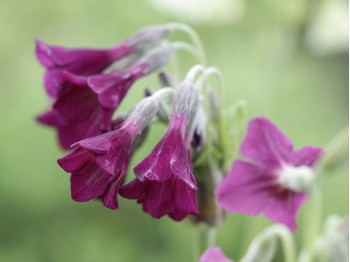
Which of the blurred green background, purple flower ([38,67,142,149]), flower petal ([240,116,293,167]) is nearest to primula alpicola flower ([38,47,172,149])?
purple flower ([38,67,142,149])

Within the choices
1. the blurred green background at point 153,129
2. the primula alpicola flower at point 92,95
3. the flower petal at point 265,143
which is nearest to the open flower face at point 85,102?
the primula alpicola flower at point 92,95

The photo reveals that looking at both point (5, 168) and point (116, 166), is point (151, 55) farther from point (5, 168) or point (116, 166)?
point (5, 168)

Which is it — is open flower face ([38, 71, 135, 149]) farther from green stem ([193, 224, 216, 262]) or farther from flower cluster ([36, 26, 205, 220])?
green stem ([193, 224, 216, 262])

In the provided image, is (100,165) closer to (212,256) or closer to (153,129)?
(212,256)

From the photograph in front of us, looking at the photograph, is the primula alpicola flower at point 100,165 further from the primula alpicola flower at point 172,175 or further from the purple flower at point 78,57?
the purple flower at point 78,57

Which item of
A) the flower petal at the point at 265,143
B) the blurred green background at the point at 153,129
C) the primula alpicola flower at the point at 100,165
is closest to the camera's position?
the primula alpicola flower at the point at 100,165

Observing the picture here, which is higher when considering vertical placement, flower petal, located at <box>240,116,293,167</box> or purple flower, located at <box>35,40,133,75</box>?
purple flower, located at <box>35,40,133,75</box>
